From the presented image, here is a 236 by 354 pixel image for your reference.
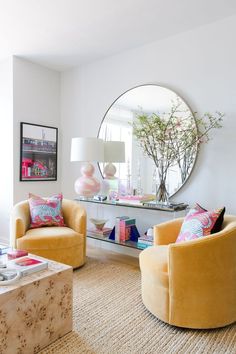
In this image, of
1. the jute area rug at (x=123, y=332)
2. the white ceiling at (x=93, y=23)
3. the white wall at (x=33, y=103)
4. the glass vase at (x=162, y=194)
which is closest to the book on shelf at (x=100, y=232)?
the glass vase at (x=162, y=194)

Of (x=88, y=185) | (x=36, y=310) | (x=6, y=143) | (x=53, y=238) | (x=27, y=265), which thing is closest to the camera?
(x=36, y=310)

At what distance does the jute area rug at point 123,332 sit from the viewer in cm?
175

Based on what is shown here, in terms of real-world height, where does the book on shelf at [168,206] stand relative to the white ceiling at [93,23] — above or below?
below

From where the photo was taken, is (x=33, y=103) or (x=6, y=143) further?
(x=33, y=103)

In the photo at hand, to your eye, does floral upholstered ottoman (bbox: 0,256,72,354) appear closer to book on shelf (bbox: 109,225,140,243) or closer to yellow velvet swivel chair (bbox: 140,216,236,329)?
yellow velvet swivel chair (bbox: 140,216,236,329)

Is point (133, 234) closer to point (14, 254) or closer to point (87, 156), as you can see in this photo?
point (87, 156)

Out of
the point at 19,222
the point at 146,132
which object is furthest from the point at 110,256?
the point at 146,132

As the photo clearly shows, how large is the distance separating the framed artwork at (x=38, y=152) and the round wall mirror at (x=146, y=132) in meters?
0.86

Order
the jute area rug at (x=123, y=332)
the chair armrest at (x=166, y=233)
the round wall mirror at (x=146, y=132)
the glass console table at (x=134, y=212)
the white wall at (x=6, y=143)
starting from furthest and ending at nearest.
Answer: the white wall at (x=6, y=143)
the round wall mirror at (x=146, y=132)
the glass console table at (x=134, y=212)
the chair armrest at (x=166, y=233)
the jute area rug at (x=123, y=332)

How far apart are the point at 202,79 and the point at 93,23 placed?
128cm

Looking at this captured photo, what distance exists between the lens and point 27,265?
188 cm

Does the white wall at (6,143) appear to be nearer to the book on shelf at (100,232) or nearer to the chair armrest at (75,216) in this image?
the chair armrest at (75,216)

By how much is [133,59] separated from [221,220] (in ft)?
7.78

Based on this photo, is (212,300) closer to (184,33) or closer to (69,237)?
(69,237)
